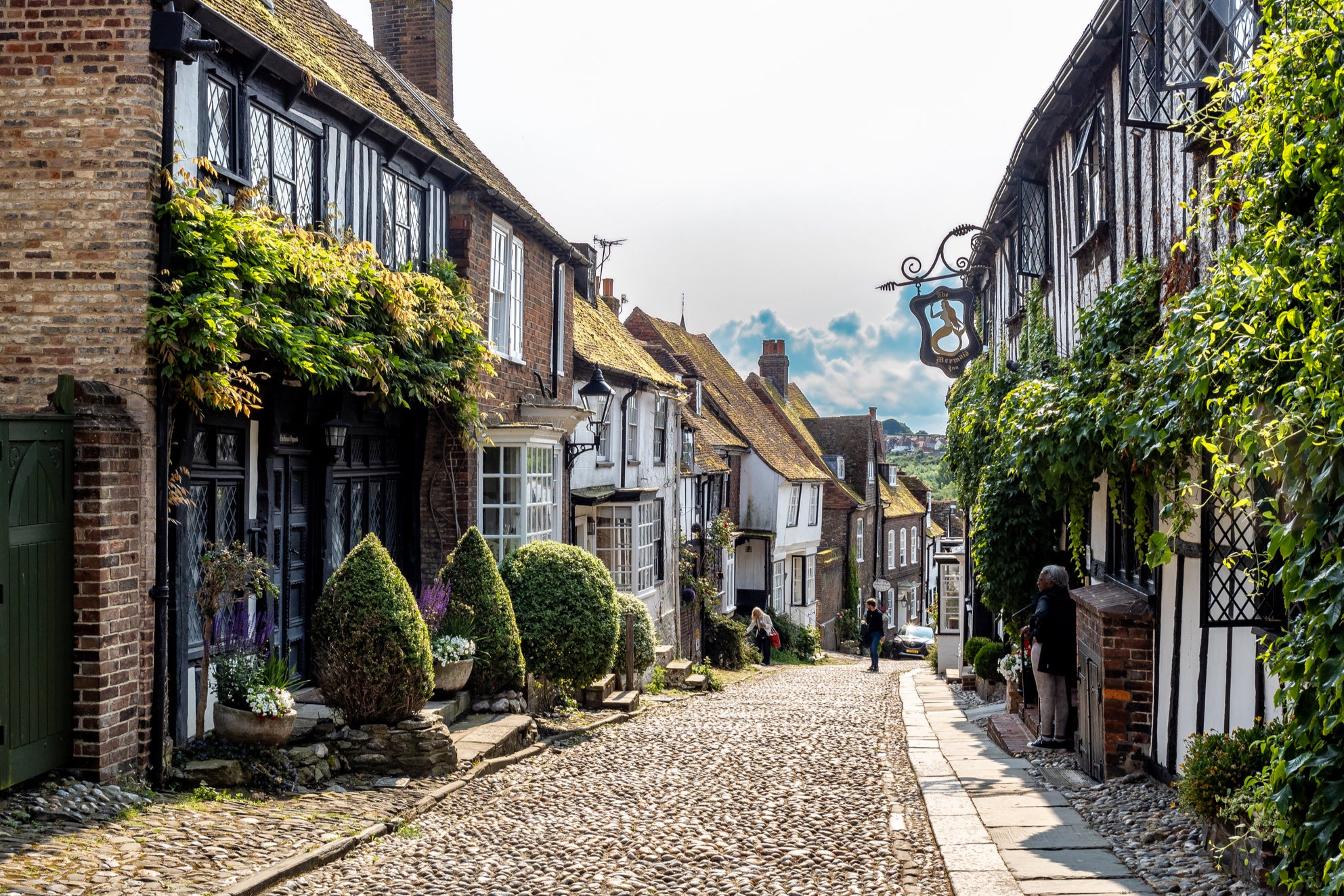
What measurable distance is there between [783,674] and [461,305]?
15635 mm

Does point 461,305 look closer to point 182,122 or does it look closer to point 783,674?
point 182,122

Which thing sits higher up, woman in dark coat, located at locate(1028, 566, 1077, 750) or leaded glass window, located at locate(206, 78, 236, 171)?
leaded glass window, located at locate(206, 78, 236, 171)

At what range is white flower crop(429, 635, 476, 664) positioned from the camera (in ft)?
34.0

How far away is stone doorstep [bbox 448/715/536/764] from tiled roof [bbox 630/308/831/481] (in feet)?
71.6

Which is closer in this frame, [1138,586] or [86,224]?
[86,224]

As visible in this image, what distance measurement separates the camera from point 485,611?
36.1 feet

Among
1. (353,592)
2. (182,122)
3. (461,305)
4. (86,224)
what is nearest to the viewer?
(86,224)

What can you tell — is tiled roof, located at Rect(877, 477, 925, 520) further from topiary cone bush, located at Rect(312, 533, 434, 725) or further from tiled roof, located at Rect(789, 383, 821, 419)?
topiary cone bush, located at Rect(312, 533, 434, 725)

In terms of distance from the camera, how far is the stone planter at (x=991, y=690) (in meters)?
15.5

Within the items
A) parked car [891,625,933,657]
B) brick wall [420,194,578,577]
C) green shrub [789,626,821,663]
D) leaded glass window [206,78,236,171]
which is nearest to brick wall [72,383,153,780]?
leaded glass window [206,78,236,171]

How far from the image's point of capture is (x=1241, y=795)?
5.20 m

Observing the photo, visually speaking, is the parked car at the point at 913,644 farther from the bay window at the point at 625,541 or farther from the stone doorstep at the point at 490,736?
the stone doorstep at the point at 490,736

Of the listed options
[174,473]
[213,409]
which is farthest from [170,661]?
[213,409]

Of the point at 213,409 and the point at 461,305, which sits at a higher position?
the point at 461,305
